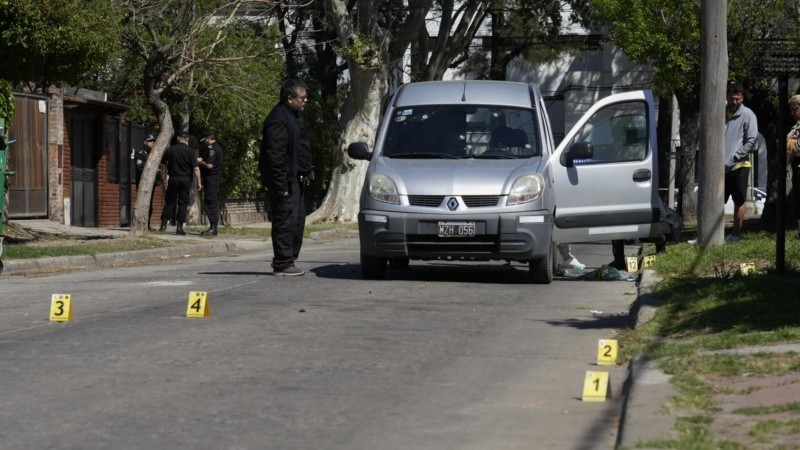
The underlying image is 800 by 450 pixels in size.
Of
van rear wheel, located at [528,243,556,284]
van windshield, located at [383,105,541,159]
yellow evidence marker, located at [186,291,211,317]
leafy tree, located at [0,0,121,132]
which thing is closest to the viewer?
yellow evidence marker, located at [186,291,211,317]

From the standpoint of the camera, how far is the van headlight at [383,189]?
1356 cm

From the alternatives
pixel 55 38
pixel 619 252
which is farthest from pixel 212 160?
pixel 619 252

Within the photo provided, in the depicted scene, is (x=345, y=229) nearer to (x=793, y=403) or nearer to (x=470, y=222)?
(x=470, y=222)

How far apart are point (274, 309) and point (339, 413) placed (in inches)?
169

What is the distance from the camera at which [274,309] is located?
10.7m

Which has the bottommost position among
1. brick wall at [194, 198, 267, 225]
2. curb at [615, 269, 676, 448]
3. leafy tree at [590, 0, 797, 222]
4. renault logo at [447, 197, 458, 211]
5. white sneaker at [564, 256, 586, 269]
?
brick wall at [194, 198, 267, 225]

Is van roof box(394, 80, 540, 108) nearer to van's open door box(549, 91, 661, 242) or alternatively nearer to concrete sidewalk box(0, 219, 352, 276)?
van's open door box(549, 91, 661, 242)

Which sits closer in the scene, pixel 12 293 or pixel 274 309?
pixel 274 309

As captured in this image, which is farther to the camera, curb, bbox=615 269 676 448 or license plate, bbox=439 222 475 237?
license plate, bbox=439 222 475 237

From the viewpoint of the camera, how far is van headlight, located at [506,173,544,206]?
44.0ft

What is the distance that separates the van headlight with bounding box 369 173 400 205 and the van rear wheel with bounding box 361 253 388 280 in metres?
0.61

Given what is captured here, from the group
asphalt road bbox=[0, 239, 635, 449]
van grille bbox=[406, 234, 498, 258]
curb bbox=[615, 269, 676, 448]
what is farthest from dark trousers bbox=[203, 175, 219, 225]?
curb bbox=[615, 269, 676, 448]

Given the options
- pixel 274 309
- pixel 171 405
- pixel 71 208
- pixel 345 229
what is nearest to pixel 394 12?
pixel 345 229

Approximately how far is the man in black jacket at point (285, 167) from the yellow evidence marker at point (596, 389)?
23.9 feet
